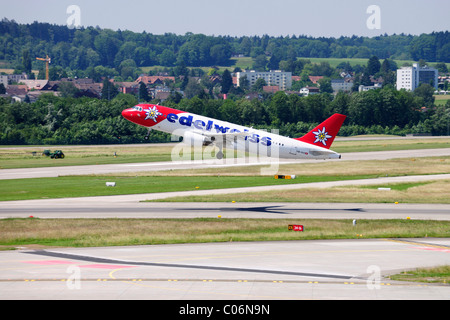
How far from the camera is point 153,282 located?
37.3 meters

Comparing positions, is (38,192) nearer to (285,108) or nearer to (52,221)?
(52,221)

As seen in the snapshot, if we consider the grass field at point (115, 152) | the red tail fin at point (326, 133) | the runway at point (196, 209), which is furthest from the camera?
the grass field at point (115, 152)

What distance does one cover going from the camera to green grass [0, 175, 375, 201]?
78.1 m

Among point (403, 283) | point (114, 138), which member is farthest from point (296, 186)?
point (114, 138)

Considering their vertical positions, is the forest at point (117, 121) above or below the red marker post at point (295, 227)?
above

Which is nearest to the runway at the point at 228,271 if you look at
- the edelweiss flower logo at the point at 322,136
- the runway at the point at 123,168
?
the edelweiss flower logo at the point at 322,136

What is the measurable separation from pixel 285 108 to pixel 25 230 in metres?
144

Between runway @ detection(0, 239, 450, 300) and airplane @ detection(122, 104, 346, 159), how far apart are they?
3040 centimetres

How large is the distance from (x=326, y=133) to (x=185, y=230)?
3223cm

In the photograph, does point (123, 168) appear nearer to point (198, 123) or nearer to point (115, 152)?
point (115, 152)

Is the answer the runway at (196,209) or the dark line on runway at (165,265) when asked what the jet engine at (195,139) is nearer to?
the runway at (196,209)

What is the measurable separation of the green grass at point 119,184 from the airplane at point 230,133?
5.70 m

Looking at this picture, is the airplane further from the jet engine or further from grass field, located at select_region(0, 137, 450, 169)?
grass field, located at select_region(0, 137, 450, 169)

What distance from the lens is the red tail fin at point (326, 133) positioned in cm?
8056
